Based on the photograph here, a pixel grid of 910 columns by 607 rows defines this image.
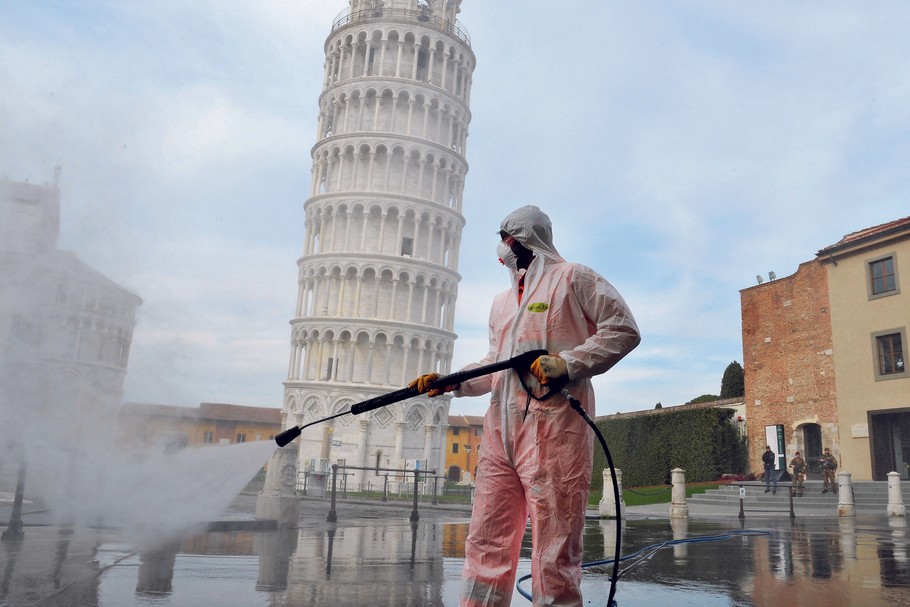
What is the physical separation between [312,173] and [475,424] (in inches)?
1928

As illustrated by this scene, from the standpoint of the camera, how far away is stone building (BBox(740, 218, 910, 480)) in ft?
85.9

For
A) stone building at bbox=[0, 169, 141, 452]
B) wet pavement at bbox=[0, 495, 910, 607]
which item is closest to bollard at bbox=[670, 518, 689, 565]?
wet pavement at bbox=[0, 495, 910, 607]

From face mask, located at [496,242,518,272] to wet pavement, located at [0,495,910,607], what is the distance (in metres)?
2.61

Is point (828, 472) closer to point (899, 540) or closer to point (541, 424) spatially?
point (899, 540)

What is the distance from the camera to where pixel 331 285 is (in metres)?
56.8

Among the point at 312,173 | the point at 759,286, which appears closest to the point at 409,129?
the point at 312,173

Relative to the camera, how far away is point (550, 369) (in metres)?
3.44

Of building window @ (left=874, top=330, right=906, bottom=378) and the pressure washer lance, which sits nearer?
the pressure washer lance

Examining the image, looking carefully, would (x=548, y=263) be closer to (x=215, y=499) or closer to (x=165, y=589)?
(x=165, y=589)

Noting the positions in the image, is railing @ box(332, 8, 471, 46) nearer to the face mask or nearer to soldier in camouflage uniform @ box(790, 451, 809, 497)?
soldier in camouflage uniform @ box(790, 451, 809, 497)

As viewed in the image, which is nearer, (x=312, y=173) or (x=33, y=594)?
(x=33, y=594)

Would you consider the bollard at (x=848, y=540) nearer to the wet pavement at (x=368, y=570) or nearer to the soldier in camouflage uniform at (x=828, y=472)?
the wet pavement at (x=368, y=570)

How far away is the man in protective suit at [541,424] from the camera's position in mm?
3373

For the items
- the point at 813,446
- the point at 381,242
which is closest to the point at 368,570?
the point at 813,446
